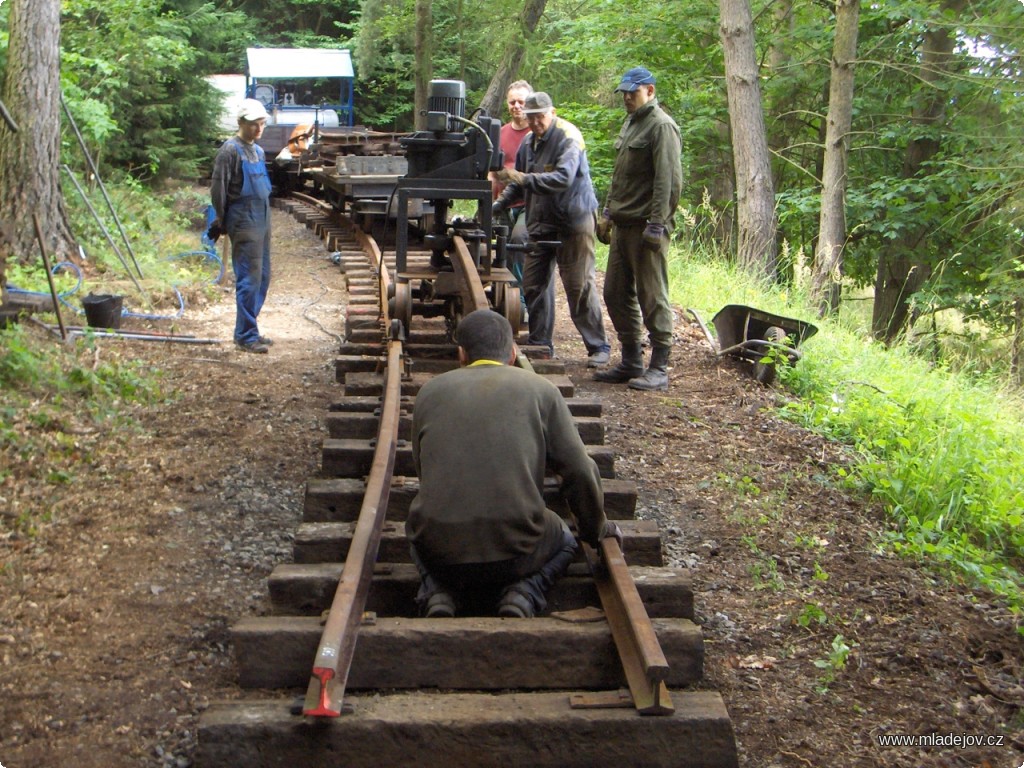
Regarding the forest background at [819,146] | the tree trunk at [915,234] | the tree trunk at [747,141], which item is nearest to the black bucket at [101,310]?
the forest background at [819,146]

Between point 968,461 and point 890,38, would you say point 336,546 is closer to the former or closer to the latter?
point 968,461

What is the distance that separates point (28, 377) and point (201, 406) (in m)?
1.05

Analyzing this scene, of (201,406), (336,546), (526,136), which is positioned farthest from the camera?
(526,136)

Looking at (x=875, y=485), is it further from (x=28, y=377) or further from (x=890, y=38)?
(x=890, y=38)

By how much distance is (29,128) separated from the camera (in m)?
9.79

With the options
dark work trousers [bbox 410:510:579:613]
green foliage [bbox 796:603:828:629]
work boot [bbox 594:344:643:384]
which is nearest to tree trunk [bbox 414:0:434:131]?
work boot [bbox 594:344:643:384]

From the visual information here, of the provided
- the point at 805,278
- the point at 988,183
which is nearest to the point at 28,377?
the point at 805,278

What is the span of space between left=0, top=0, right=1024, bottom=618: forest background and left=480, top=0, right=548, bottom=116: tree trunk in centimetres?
4

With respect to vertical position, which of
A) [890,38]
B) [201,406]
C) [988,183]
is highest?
[890,38]

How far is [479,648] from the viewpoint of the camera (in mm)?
3373

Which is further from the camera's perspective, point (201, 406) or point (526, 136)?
point (526, 136)

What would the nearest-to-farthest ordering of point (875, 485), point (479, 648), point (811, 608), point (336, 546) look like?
point (479, 648), point (336, 546), point (811, 608), point (875, 485)

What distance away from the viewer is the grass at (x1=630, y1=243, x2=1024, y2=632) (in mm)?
5051

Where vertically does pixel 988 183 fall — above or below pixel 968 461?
above
